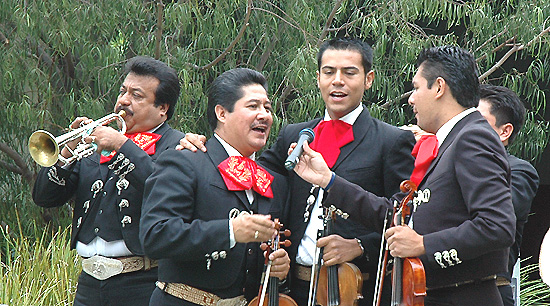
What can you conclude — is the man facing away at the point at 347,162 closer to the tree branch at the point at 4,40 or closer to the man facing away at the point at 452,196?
the man facing away at the point at 452,196

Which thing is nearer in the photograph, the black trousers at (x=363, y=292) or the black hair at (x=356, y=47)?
the black trousers at (x=363, y=292)

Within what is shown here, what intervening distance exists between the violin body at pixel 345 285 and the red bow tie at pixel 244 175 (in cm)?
46

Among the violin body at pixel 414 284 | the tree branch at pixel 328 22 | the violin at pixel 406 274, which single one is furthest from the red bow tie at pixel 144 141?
the tree branch at pixel 328 22

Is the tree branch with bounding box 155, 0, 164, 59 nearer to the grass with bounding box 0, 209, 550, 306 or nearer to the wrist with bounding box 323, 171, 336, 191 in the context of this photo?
the grass with bounding box 0, 209, 550, 306

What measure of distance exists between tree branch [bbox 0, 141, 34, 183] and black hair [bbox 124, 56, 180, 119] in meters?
3.06

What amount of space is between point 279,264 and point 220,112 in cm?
79

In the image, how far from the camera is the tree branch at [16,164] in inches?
286

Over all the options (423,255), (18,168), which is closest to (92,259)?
(423,255)

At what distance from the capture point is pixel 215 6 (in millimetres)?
6992

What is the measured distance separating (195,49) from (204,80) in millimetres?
286

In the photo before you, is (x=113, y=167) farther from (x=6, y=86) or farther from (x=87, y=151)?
(x=6, y=86)

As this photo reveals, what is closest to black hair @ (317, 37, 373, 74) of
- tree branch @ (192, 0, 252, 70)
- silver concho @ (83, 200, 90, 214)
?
silver concho @ (83, 200, 90, 214)

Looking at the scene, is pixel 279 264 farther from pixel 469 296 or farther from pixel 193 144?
pixel 469 296

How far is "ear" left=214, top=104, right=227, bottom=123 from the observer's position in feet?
12.8
